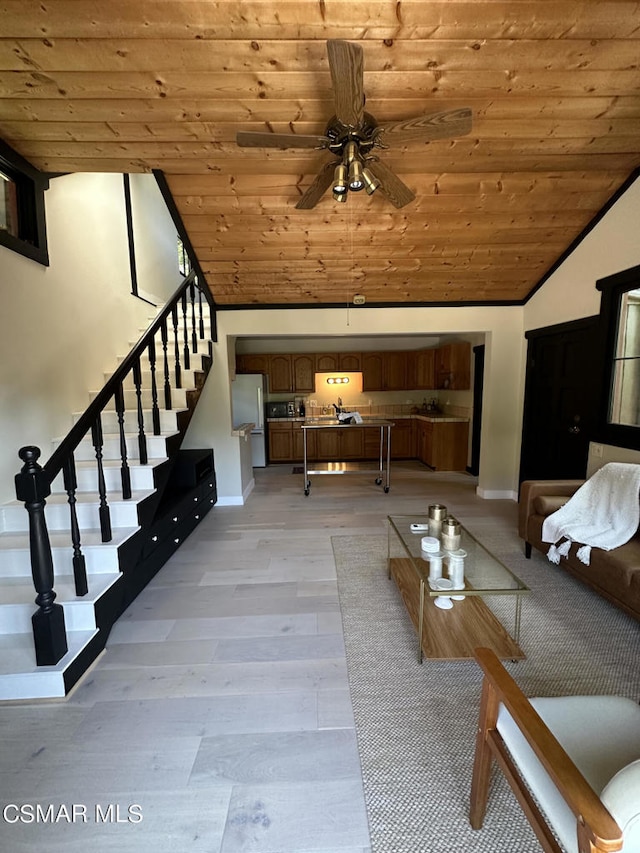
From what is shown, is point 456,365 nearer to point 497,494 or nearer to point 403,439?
point 403,439

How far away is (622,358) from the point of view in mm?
3066

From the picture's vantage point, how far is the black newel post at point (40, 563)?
5.32ft

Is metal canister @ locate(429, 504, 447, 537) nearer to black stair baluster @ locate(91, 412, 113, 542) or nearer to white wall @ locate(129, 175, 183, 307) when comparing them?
black stair baluster @ locate(91, 412, 113, 542)

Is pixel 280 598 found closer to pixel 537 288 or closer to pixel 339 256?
pixel 339 256

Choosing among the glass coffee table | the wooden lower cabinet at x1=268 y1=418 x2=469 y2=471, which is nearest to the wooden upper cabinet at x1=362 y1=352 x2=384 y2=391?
the wooden lower cabinet at x1=268 y1=418 x2=469 y2=471

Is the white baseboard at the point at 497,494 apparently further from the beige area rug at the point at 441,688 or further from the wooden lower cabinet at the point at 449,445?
the beige area rug at the point at 441,688

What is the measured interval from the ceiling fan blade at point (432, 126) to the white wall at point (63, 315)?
2.54 m

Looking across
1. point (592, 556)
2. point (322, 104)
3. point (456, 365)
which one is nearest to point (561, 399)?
point (592, 556)

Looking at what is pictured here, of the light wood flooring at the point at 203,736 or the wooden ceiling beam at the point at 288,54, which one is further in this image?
the wooden ceiling beam at the point at 288,54

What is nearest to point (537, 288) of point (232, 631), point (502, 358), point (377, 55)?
point (502, 358)

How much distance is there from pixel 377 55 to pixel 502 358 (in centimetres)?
346

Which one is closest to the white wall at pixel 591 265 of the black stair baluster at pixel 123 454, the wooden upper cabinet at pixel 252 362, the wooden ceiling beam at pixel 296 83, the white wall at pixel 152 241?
the wooden ceiling beam at pixel 296 83

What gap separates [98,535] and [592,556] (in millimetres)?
3118

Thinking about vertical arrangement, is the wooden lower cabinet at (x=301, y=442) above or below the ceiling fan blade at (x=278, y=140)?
below
